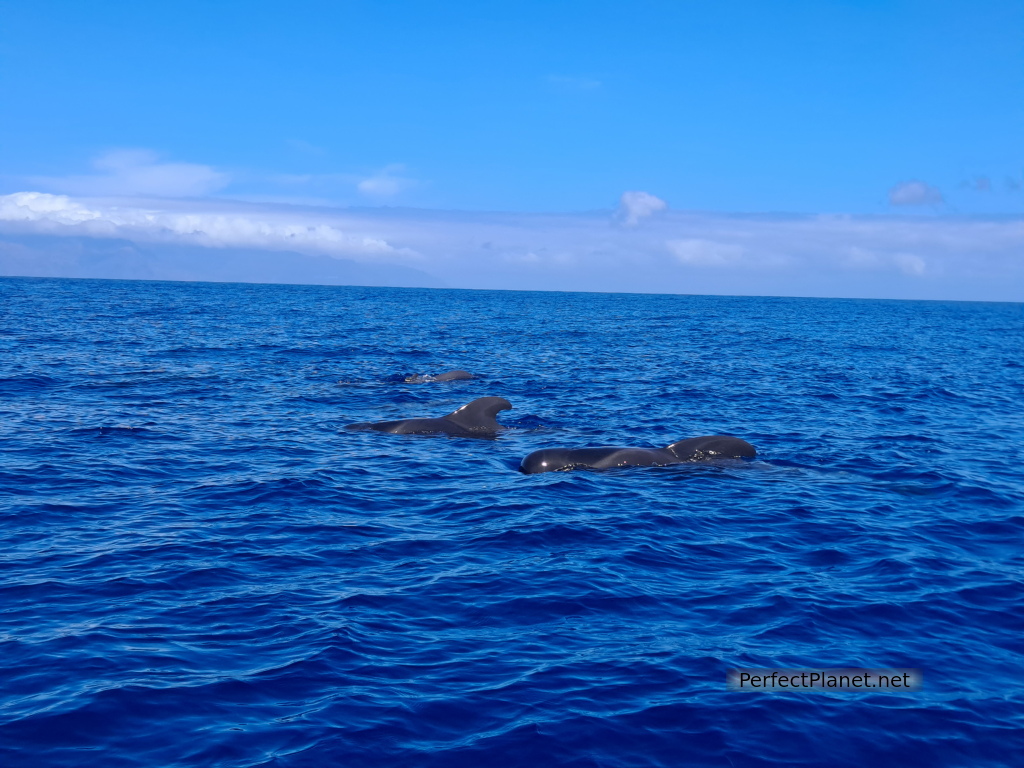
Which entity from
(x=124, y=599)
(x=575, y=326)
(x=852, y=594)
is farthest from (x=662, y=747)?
(x=575, y=326)

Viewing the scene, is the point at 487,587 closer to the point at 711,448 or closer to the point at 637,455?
the point at 637,455

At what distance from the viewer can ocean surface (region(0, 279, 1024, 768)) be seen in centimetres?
768

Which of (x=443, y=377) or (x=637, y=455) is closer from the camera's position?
(x=637, y=455)

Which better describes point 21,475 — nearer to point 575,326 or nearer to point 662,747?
point 662,747

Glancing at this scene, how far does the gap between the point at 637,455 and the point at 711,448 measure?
1770 mm

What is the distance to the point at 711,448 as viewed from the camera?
18.8 metres

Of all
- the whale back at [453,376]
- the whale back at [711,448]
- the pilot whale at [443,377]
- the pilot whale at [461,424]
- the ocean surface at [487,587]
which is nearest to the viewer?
the ocean surface at [487,587]

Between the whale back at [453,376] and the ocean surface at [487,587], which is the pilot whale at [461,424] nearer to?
the ocean surface at [487,587]

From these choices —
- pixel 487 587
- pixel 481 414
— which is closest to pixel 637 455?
pixel 481 414

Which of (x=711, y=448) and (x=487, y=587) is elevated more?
(x=711, y=448)

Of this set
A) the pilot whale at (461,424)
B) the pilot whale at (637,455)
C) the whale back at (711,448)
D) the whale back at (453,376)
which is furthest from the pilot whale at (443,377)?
the whale back at (711,448)

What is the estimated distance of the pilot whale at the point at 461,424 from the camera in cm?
2166

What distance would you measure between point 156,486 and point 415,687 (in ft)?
30.5

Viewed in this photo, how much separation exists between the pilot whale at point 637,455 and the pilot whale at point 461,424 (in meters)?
3.49
